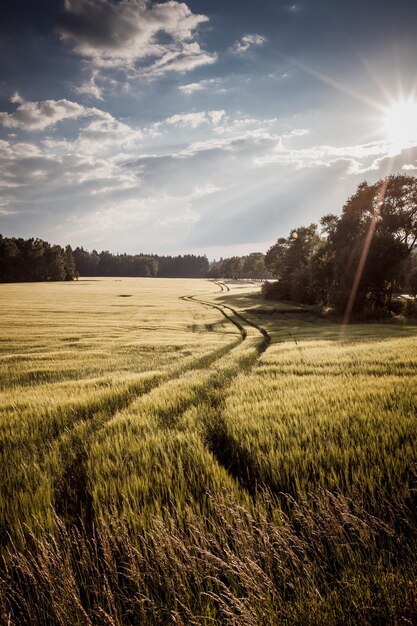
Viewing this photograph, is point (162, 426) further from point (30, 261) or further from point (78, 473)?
point (30, 261)

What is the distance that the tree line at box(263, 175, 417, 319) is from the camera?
36844 mm

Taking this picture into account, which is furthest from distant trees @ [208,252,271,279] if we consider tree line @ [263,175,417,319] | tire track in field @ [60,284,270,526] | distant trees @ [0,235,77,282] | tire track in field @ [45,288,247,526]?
tire track in field @ [45,288,247,526]

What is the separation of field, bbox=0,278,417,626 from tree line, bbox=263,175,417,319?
31231 mm

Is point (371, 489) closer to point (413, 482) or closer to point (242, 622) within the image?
point (413, 482)

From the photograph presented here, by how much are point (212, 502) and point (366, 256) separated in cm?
4022

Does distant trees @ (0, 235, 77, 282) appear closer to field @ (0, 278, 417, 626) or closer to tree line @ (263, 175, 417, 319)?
tree line @ (263, 175, 417, 319)

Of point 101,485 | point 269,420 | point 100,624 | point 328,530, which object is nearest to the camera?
point 100,624

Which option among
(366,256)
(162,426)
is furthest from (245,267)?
(162,426)

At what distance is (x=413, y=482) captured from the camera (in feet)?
11.3

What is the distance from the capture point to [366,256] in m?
36.9

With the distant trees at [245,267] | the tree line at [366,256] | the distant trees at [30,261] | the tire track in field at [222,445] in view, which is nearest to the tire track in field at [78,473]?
the tire track in field at [222,445]

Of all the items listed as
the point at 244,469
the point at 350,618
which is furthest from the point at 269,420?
the point at 350,618

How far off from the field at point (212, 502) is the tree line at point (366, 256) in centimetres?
3123

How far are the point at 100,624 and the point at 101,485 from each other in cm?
175
